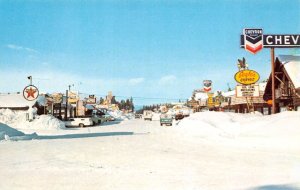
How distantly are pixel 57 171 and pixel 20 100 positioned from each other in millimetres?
56245

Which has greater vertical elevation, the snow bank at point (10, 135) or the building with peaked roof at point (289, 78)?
the building with peaked roof at point (289, 78)

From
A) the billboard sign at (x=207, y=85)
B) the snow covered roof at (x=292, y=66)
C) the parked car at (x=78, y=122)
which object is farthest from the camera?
the billboard sign at (x=207, y=85)

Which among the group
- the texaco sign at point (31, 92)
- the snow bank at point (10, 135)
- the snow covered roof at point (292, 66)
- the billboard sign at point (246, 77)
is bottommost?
the snow bank at point (10, 135)

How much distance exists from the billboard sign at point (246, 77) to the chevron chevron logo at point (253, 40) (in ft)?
10.9

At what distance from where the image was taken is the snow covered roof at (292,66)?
125 ft

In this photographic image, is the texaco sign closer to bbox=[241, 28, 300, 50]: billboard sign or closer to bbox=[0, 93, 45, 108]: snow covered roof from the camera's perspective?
bbox=[241, 28, 300, 50]: billboard sign

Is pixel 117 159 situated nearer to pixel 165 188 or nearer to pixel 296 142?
pixel 165 188

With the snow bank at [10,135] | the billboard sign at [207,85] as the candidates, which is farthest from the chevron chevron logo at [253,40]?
the billboard sign at [207,85]

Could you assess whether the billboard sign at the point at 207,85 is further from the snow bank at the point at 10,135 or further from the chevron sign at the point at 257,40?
the snow bank at the point at 10,135

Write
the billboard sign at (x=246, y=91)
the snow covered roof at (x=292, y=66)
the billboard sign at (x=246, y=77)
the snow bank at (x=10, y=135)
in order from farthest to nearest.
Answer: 1. the snow covered roof at (x=292, y=66)
2. the billboard sign at (x=246, y=91)
3. the billboard sign at (x=246, y=77)
4. the snow bank at (x=10, y=135)

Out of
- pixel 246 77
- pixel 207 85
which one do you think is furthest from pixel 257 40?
pixel 207 85

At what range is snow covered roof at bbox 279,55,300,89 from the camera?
38.1 metres

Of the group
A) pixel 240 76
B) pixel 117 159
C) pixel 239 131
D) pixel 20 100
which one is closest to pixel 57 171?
pixel 117 159

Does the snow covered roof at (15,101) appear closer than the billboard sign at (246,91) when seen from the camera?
No
